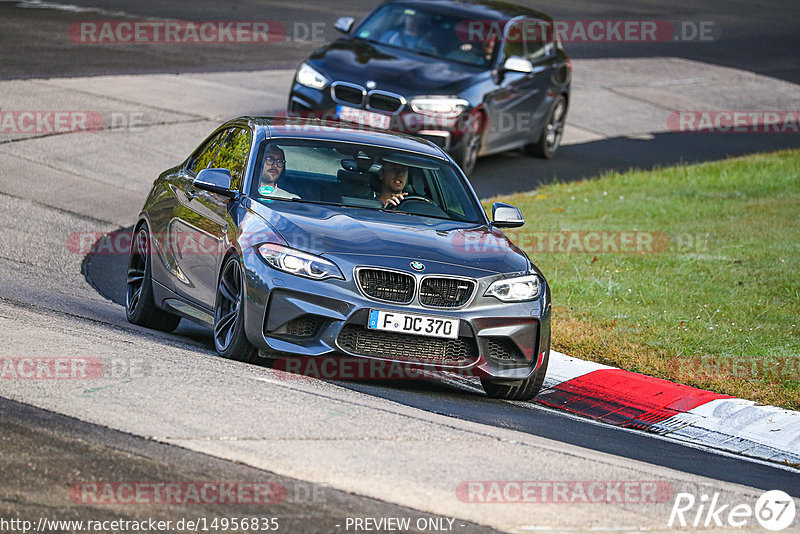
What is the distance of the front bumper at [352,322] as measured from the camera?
25.0ft

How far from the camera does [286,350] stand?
771 cm

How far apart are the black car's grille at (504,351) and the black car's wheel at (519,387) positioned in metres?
0.22

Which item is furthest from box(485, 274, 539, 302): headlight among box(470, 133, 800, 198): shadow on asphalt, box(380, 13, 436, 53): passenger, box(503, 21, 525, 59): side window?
box(503, 21, 525, 59): side window

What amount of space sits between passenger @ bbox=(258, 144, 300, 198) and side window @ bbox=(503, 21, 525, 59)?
8.75 m

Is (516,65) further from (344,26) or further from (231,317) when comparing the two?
(231,317)

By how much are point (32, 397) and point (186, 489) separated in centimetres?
126

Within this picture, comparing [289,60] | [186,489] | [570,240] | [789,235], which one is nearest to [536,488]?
[186,489]

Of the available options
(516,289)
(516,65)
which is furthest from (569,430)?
(516,65)

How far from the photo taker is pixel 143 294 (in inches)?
378

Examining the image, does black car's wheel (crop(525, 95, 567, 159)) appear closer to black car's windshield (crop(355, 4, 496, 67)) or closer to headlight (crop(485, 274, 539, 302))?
black car's windshield (crop(355, 4, 496, 67))

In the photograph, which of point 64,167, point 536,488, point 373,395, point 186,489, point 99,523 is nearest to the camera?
point 99,523

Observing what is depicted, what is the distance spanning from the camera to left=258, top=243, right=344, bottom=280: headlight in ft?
25.2

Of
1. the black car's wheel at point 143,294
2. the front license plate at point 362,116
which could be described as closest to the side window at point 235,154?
the black car's wheel at point 143,294

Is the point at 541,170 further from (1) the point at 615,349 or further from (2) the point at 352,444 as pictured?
(2) the point at 352,444
